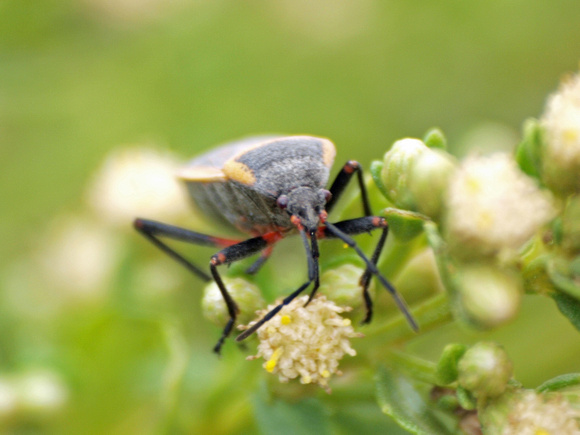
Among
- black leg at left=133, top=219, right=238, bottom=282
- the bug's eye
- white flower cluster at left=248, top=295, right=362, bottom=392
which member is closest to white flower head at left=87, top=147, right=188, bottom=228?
black leg at left=133, top=219, right=238, bottom=282

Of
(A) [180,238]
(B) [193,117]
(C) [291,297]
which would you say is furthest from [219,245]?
(B) [193,117]

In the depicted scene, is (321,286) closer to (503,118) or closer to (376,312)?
(376,312)

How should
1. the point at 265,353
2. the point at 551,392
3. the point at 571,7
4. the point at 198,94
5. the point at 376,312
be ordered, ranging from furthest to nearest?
1. the point at 571,7
2. the point at 198,94
3. the point at 376,312
4. the point at 265,353
5. the point at 551,392

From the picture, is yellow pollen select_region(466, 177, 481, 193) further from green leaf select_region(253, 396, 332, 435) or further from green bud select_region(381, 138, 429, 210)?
green leaf select_region(253, 396, 332, 435)

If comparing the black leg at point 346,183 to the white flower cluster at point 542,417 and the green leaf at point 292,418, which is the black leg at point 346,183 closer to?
the green leaf at point 292,418

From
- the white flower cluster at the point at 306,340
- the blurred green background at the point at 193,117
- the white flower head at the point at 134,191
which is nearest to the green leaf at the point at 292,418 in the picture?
the blurred green background at the point at 193,117

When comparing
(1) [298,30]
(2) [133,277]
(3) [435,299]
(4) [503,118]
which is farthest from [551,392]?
(1) [298,30]

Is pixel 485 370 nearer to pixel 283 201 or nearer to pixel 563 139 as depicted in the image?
pixel 563 139
